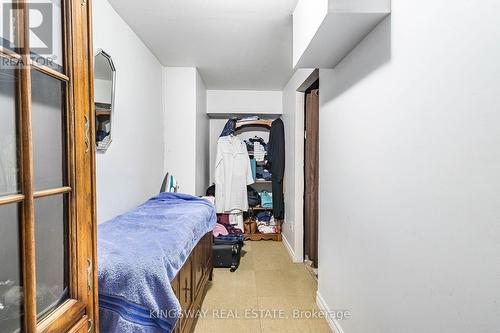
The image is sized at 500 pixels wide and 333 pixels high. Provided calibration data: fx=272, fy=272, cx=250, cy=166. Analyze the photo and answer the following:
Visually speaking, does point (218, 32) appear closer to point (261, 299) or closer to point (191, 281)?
point (191, 281)

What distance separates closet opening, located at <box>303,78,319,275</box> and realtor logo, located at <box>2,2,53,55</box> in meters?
2.61

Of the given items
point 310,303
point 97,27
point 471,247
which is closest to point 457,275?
point 471,247

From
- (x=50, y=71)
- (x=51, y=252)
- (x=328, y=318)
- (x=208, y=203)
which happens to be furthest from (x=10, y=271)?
(x=328, y=318)

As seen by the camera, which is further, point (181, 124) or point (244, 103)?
point (244, 103)

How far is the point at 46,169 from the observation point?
68 cm

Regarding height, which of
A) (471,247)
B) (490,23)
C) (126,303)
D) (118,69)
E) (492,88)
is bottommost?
(126,303)

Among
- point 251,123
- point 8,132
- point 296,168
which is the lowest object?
point 296,168

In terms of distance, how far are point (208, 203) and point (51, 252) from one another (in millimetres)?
1810

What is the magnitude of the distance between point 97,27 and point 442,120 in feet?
6.29

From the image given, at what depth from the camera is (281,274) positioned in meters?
2.95

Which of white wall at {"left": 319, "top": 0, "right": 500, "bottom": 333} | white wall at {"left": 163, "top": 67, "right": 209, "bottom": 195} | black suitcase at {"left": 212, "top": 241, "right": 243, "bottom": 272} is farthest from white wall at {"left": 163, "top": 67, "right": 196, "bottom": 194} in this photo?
white wall at {"left": 319, "top": 0, "right": 500, "bottom": 333}

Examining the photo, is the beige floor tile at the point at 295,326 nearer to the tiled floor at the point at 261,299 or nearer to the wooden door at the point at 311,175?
the tiled floor at the point at 261,299

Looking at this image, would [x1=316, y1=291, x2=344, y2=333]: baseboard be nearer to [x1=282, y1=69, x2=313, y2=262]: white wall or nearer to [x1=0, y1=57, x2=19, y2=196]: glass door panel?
[x1=282, y1=69, x2=313, y2=262]: white wall

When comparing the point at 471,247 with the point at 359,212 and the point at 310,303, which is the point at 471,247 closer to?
the point at 359,212
